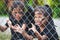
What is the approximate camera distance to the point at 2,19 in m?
5.68

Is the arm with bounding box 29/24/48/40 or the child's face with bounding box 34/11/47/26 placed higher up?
the child's face with bounding box 34/11/47/26

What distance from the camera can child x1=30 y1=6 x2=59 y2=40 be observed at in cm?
314

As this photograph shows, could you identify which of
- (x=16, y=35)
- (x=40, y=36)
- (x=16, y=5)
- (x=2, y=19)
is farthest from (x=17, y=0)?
(x=2, y=19)

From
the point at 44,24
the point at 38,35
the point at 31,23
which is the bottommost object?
the point at 38,35

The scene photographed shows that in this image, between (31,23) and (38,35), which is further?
(31,23)

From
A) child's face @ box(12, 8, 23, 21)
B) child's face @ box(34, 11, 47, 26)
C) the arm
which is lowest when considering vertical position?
the arm

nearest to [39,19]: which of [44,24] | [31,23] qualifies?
[44,24]

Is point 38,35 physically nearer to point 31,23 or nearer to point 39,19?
point 39,19

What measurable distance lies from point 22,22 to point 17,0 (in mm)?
291

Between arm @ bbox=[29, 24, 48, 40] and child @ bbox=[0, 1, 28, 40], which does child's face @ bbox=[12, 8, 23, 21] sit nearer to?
child @ bbox=[0, 1, 28, 40]

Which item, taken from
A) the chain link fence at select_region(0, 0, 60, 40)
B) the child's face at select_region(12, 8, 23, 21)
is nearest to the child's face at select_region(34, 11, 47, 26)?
the chain link fence at select_region(0, 0, 60, 40)

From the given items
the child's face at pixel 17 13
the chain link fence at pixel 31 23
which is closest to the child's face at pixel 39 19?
the chain link fence at pixel 31 23

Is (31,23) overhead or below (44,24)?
overhead

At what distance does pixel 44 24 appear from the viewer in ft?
10.5
